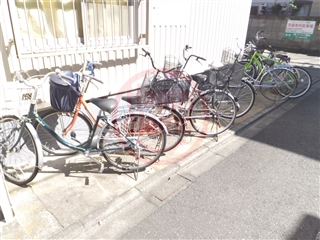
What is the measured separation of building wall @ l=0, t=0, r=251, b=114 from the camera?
3.12 metres

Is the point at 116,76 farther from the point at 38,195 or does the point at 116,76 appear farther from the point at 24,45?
the point at 38,195

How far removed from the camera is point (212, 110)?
4281 mm

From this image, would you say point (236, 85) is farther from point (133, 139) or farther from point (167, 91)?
point (133, 139)

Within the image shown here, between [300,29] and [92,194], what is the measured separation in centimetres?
1681

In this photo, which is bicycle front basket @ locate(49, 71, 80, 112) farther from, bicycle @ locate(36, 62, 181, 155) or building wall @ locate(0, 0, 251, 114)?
building wall @ locate(0, 0, 251, 114)

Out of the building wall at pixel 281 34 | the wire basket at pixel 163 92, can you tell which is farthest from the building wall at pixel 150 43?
the building wall at pixel 281 34

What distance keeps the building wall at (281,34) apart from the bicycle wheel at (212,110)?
1370cm

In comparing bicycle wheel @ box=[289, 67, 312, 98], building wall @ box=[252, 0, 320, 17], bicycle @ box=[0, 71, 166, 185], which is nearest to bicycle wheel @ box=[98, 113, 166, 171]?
bicycle @ box=[0, 71, 166, 185]

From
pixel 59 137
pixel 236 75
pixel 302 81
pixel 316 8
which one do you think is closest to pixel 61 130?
pixel 59 137

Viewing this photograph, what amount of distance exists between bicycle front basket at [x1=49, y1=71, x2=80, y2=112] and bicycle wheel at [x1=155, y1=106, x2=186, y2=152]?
4.16 feet

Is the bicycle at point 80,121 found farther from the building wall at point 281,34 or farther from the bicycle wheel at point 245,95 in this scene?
the building wall at point 281,34

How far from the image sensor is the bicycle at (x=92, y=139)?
286cm

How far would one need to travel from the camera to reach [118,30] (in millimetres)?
4109

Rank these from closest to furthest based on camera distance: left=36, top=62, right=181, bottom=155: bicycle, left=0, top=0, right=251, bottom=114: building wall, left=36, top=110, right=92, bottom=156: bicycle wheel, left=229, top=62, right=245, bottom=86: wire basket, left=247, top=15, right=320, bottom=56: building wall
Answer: left=0, top=0, right=251, bottom=114: building wall, left=36, top=62, right=181, bottom=155: bicycle, left=36, top=110, right=92, bottom=156: bicycle wheel, left=229, top=62, right=245, bottom=86: wire basket, left=247, top=15, right=320, bottom=56: building wall
